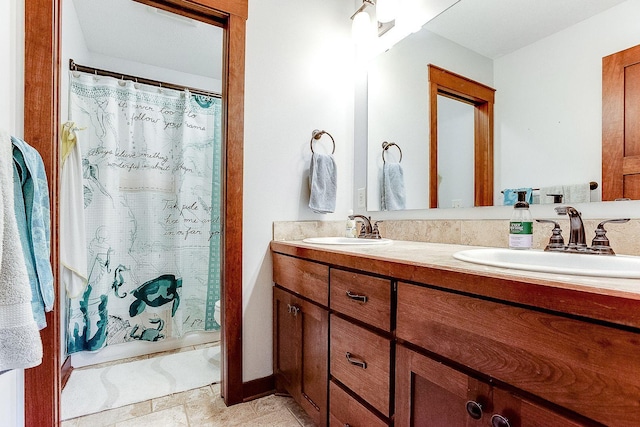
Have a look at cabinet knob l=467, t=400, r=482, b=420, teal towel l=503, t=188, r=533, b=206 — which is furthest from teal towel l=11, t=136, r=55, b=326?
teal towel l=503, t=188, r=533, b=206

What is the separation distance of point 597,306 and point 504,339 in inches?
6.8

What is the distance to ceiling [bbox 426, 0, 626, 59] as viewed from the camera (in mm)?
1021

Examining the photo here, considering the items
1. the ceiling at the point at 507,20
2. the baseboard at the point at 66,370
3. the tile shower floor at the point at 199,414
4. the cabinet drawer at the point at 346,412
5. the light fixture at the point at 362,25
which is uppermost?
the light fixture at the point at 362,25

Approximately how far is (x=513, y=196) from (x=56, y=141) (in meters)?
1.74

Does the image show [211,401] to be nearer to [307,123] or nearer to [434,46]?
[307,123]

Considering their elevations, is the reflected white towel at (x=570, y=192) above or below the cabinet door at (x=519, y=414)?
above

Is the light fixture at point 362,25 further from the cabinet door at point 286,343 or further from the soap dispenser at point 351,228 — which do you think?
the cabinet door at point 286,343

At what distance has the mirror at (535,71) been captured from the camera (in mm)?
973

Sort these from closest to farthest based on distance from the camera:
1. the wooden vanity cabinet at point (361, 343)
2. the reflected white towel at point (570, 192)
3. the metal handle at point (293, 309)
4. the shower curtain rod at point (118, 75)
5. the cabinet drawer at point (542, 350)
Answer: the cabinet drawer at point (542, 350), the wooden vanity cabinet at point (361, 343), the reflected white towel at point (570, 192), the metal handle at point (293, 309), the shower curtain rod at point (118, 75)

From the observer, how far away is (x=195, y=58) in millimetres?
2436

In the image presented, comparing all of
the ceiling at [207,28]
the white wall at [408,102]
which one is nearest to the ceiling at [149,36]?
the ceiling at [207,28]

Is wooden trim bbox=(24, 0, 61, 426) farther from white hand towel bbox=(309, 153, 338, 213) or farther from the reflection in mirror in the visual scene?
the reflection in mirror

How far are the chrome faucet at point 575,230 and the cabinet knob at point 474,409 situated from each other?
0.57 m

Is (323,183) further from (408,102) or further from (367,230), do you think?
(408,102)
